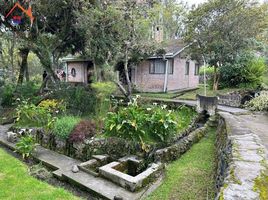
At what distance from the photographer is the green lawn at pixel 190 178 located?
4137mm

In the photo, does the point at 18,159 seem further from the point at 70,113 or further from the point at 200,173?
the point at 200,173

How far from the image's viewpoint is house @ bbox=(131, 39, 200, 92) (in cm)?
1645

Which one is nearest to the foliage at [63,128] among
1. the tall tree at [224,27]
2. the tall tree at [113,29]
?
the tall tree at [113,29]

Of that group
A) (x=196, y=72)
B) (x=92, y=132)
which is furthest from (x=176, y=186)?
(x=196, y=72)

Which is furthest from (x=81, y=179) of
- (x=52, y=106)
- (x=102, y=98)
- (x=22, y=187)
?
(x=52, y=106)

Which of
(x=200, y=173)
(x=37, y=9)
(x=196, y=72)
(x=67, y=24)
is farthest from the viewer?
(x=196, y=72)

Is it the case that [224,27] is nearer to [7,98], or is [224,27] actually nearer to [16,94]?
[16,94]

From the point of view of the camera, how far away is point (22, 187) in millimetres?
4547

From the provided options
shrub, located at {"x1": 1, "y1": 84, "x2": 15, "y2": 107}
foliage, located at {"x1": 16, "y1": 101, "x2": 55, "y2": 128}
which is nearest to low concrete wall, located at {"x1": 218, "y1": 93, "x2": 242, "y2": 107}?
foliage, located at {"x1": 16, "y1": 101, "x2": 55, "y2": 128}

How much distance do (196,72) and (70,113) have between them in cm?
1383

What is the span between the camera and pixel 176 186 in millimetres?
4445

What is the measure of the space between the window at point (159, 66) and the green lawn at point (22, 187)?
502 inches

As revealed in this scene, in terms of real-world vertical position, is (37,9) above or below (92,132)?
above

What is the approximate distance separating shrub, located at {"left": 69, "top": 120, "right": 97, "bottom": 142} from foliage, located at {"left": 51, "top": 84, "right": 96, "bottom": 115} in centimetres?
263
